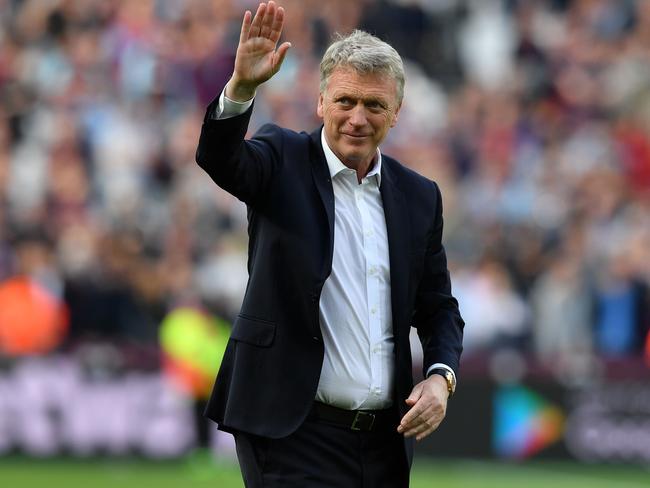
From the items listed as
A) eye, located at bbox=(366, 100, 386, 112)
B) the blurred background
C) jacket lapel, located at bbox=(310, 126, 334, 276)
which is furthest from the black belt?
the blurred background

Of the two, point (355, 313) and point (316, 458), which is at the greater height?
point (355, 313)

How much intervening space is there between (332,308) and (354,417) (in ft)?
1.24

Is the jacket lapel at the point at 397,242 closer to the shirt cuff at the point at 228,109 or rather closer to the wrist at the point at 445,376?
the wrist at the point at 445,376

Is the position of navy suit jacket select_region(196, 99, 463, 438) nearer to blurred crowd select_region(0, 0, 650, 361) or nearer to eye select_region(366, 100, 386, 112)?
eye select_region(366, 100, 386, 112)

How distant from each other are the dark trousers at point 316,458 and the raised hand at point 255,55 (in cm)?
115

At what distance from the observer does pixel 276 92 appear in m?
16.5

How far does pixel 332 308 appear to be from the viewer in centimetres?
514

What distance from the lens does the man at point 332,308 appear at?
505cm

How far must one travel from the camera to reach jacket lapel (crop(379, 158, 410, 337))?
5.21 meters

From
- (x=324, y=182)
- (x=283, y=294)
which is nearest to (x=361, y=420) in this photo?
(x=283, y=294)

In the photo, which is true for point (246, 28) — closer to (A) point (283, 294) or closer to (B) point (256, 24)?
(B) point (256, 24)

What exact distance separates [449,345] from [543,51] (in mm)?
13663

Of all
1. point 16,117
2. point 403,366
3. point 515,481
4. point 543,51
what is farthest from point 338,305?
point 543,51

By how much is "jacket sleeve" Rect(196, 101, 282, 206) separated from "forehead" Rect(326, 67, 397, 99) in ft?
1.07
